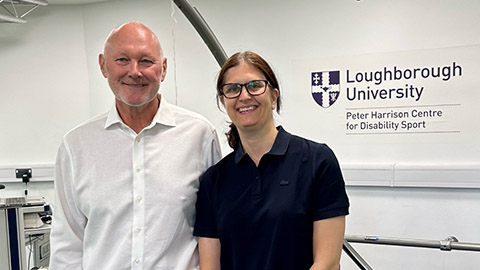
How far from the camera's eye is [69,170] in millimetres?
1530

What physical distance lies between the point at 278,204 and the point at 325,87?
A: 324 cm

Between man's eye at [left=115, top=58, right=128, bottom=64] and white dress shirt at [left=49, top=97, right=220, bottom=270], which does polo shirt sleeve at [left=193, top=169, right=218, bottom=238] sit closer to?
white dress shirt at [left=49, top=97, right=220, bottom=270]

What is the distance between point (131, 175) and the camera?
1481mm

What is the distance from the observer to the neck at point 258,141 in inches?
54.0

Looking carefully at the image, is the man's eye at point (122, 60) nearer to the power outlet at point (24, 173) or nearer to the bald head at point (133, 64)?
the bald head at point (133, 64)

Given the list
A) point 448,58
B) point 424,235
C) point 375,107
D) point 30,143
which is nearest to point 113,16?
point 30,143

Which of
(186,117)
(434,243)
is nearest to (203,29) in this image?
(186,117)

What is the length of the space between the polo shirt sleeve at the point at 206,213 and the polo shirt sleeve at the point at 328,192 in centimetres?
33

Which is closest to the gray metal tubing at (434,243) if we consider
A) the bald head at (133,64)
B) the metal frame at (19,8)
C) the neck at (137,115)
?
the neck at (137,115)

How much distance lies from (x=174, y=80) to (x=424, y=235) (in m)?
2.90

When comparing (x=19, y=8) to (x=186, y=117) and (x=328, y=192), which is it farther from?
(x=328, y=192)

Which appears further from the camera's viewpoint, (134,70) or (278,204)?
(134,70)

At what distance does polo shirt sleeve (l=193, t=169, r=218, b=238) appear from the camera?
1.43m

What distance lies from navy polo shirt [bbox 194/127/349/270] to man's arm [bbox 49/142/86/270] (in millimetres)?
504
